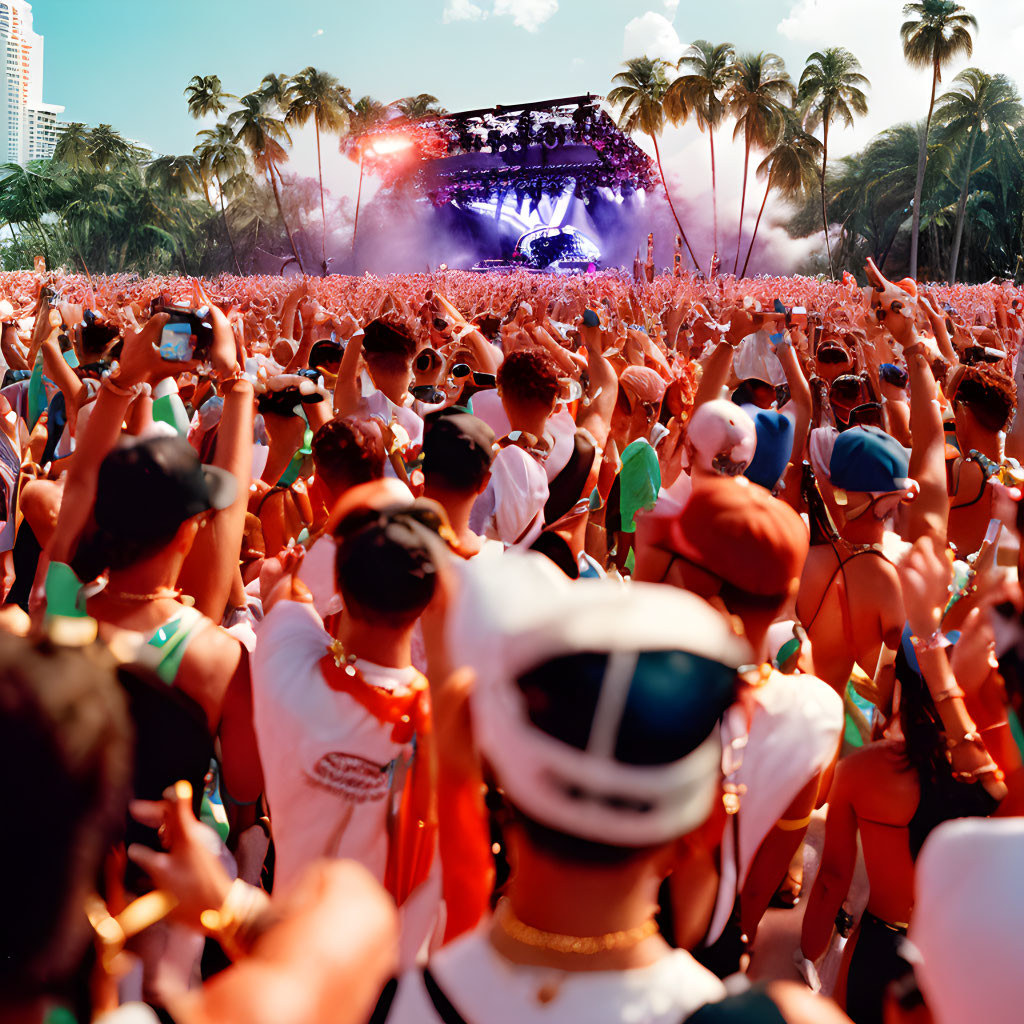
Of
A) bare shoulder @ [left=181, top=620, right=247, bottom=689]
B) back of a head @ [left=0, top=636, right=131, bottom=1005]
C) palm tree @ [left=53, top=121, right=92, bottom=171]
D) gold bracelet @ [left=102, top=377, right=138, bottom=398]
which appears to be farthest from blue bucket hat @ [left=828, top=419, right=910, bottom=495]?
palm tree @ [left=53, top=121, right=92, bottom=171]

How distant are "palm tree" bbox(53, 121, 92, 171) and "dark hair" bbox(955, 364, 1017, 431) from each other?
2611 inches

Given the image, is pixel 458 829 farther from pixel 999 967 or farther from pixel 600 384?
pixel 600 384

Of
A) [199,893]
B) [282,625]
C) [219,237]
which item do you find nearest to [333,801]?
[282,625]

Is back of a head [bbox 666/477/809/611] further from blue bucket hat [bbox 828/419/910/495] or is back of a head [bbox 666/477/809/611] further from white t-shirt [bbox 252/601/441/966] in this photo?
blue bucket hat [bbox 828/419/910/495]

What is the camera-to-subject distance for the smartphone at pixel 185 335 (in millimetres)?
2566

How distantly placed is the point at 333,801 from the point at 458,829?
0.46 metres

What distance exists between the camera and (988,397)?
441cm

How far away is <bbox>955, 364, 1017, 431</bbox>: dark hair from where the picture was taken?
4406 mm

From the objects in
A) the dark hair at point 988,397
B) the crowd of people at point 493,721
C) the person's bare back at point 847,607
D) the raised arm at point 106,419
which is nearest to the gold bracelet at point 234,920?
the crowd of people at point 493,721

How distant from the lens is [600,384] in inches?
177

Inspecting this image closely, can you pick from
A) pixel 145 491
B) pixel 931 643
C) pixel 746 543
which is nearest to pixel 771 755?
pixel 746 543

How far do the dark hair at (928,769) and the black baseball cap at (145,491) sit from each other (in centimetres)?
187

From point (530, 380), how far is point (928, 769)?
2082 millimetres

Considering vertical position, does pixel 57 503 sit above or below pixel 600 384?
below
